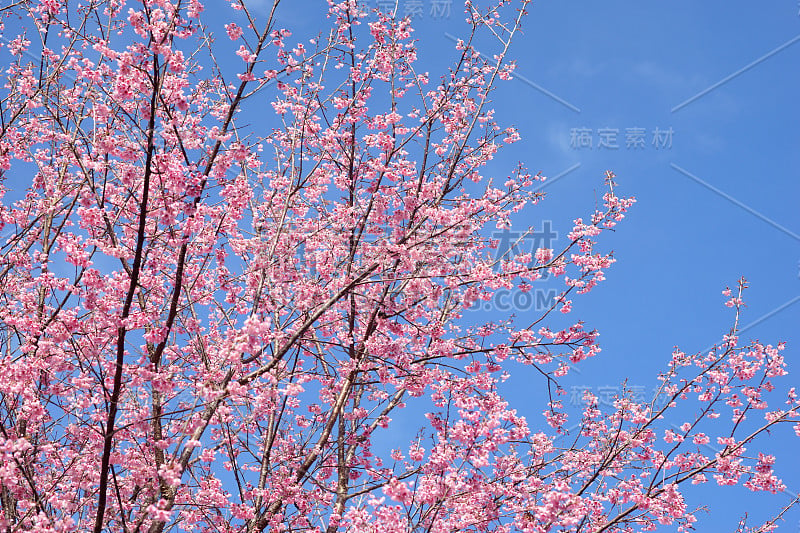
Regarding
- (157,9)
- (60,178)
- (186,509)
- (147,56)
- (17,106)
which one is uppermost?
(17,106)

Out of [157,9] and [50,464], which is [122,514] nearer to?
[50,464]

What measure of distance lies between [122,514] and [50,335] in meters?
1.61

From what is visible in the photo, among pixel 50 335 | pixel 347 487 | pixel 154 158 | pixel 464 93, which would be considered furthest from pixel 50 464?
pixel 464 93

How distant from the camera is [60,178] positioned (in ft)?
25.2

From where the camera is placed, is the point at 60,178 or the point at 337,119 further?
the point at 60,178

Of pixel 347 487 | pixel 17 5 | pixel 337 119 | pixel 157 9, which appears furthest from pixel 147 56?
pixel 347 487

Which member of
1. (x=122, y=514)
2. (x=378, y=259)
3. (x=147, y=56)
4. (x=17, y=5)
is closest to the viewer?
(x=147, y=56)

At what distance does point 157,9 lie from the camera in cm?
465

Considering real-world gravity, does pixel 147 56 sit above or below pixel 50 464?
above

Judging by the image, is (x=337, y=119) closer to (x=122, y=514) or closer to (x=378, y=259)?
(x=378, y=259)

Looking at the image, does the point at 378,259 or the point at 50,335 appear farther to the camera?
the point at 378,259

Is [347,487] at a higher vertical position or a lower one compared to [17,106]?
lower

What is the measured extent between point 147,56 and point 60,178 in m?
3.87

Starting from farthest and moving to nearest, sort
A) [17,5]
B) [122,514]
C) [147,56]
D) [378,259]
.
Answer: [17,5] → [378,259] → [122,514] → [147,56]
